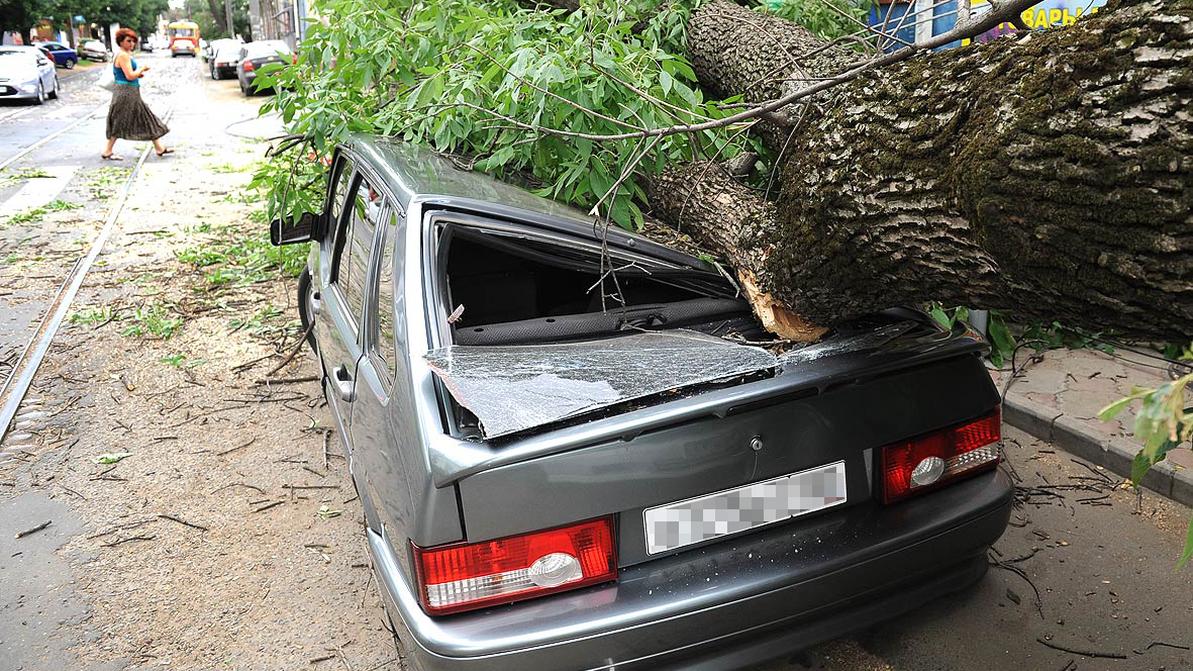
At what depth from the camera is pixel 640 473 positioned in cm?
222

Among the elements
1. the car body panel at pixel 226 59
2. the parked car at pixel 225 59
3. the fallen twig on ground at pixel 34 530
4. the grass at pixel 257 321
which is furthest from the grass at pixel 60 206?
the car body panel at pixel 226 59

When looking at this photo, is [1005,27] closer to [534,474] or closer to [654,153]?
[654,153]

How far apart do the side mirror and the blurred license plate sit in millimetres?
2838

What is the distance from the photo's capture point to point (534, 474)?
7.04ft

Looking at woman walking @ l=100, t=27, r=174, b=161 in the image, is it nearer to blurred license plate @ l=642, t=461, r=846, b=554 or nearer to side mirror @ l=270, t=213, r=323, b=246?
side mirror @ l=270, t=213, r=323, b=246

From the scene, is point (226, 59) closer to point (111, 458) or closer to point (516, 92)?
point (111, 458)

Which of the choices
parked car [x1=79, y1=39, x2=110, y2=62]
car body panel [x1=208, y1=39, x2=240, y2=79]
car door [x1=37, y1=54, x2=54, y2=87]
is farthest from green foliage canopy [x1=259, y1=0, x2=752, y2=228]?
parked car [x1=79, y1=39, x2=110, y2=62]

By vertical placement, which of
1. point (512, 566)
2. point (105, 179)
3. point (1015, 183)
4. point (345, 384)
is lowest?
point (105, 179)

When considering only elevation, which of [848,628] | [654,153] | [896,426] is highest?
[654,153]

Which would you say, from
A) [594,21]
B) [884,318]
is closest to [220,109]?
[594,21]

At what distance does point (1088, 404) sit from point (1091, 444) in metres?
0.46

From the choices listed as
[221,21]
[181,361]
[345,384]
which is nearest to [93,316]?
[181,361]

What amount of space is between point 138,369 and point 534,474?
469 centimetres

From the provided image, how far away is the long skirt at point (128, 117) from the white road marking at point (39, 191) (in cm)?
102
